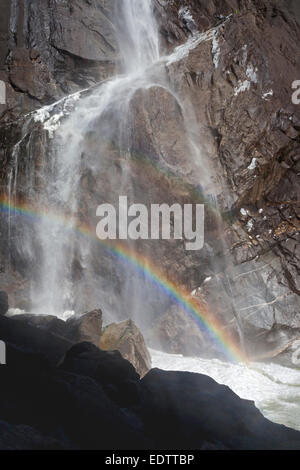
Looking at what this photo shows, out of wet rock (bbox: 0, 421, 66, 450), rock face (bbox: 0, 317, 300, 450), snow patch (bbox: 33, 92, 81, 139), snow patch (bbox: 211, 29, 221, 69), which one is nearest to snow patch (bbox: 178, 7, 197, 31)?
snow patch (bbox: 211, 29, 221, 69)

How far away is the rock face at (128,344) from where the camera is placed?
10859 millimetres

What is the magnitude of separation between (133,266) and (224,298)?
10.6ft

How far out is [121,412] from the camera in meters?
5.87

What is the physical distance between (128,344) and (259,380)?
3544mm

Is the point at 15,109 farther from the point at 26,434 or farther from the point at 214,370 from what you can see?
the point at 26,434

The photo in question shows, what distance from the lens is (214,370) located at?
468 inches

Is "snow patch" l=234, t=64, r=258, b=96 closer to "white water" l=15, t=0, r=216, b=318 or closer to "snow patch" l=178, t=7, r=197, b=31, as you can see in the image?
"white water" l=15, t=0, r=216, b=318

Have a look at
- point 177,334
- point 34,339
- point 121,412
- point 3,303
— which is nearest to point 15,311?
point 3,303

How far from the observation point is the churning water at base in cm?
940

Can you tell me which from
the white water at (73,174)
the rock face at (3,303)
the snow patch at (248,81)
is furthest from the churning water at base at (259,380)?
the snow patch at (248,81)

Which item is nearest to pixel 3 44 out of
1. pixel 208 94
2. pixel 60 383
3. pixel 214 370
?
pixel 208 94

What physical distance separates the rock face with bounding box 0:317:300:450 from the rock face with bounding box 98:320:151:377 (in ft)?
12.4

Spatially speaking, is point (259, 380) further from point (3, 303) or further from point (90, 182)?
point (3, 303)

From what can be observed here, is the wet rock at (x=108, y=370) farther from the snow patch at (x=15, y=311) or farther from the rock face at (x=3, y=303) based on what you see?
the snow patch at (x=15, y=311)
